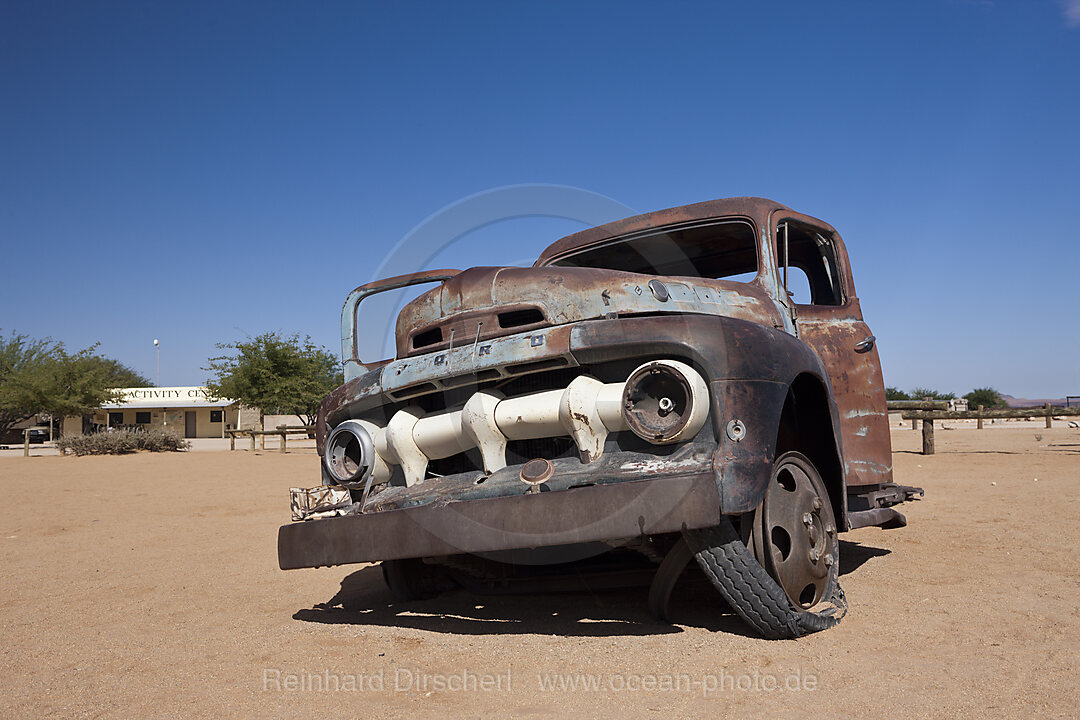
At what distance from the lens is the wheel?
2.67 metres

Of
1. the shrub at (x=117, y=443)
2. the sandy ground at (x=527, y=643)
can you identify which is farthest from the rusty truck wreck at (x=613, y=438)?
the shrub at (x=117, y=443)

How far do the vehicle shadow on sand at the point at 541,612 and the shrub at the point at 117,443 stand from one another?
67.9 ft

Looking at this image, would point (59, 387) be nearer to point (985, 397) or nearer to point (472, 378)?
point (472, 378)

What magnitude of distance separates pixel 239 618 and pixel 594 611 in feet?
5.70

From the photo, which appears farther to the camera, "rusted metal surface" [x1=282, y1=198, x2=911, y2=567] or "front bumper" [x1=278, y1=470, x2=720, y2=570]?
"rusted metal surface" [x1=282, y1=198, x2=911, y2=567]

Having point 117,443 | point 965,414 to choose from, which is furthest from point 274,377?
point 965,414

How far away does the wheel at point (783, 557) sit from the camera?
2672 millimetres

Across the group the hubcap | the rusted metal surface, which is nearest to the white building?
the rusted metal surface

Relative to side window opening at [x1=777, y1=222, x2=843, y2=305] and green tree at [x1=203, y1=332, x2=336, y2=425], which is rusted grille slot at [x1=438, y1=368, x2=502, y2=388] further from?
green tree at [x1=203, y1=332, x2=336, y2=425]

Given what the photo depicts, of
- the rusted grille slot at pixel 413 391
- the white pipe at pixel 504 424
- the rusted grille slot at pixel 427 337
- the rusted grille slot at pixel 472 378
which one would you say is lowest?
the white pipe at pixel 504 424

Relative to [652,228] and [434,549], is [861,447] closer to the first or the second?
[652,228]

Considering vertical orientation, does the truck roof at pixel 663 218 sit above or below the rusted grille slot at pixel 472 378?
above

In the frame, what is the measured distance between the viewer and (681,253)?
457cm

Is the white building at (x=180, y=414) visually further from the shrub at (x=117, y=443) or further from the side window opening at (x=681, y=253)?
the side window opening at (x=681, y=253)
